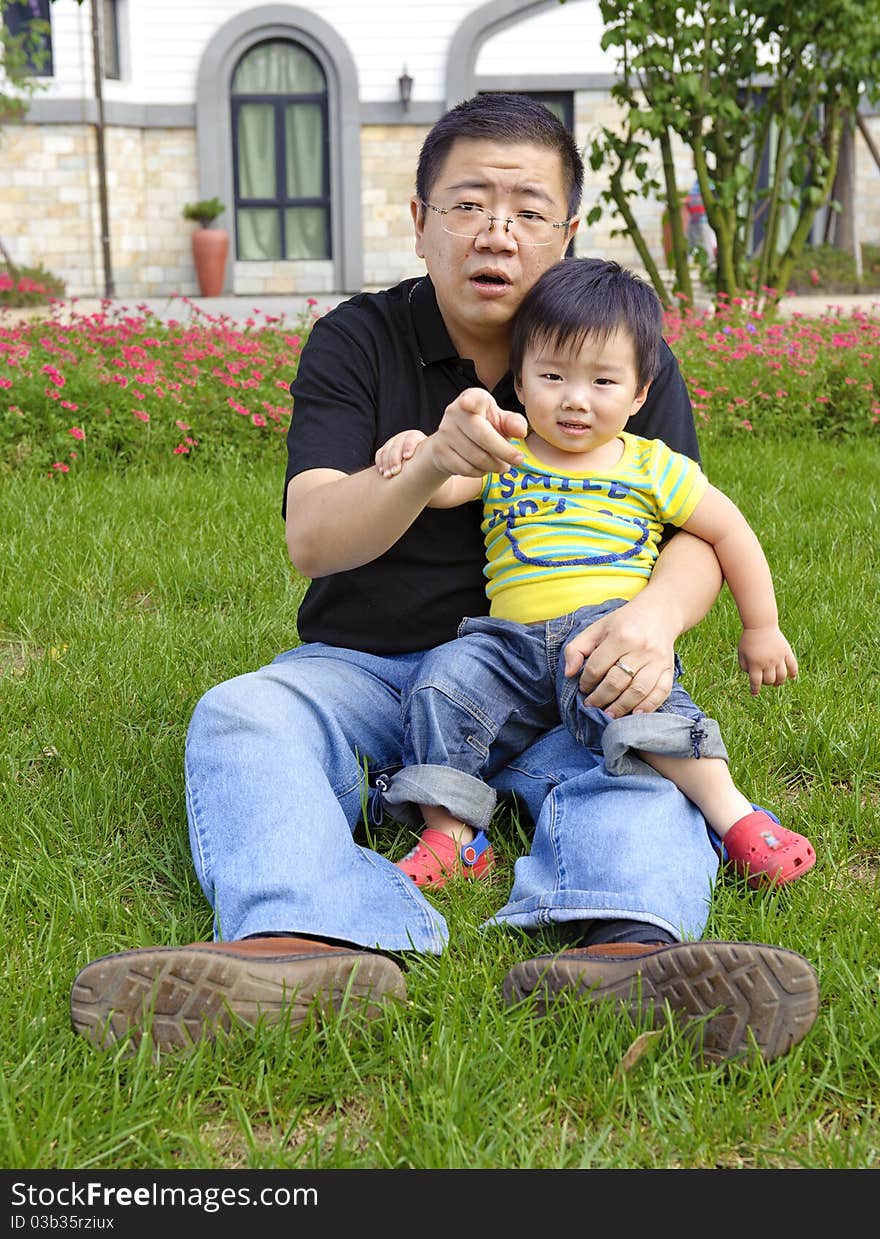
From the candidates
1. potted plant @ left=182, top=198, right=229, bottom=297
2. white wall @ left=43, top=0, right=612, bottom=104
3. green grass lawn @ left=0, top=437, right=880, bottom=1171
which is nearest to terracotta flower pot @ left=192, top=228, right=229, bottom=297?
potted plant @ left=182, top=198, right=229, bottom=297

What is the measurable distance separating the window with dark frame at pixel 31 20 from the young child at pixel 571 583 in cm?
1615

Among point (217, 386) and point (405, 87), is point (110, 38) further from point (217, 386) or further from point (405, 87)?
point (217, 386)

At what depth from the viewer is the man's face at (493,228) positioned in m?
2.46

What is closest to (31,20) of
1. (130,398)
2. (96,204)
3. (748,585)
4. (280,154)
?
(96,204)

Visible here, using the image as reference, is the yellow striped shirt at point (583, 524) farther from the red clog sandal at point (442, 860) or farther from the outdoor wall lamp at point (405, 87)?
the outdoor wall lamp at point (405, 87)

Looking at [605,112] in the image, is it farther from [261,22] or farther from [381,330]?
[381,330]

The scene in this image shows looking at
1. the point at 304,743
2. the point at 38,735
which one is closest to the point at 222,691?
the point at 304,743

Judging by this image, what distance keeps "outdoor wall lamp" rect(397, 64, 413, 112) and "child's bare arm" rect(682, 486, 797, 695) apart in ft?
52.3

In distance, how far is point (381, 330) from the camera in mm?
2688

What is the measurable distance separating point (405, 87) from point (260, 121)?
2129 mm

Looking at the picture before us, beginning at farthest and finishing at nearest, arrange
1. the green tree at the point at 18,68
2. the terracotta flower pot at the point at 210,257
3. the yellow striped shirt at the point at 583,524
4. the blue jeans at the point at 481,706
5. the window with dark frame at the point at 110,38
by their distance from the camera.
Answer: the terracotta flower pot at the point at 210,257 < the window with dark frame at the point at 110,38 < the green tree at the point at 18,68 < the yellow striped shirt at the point at 583,524 < the blue jeans at the point at 481,706

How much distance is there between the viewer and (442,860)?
2.38 meters

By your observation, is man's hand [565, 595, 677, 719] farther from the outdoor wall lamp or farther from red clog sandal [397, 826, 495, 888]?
the outdoor wall lamp

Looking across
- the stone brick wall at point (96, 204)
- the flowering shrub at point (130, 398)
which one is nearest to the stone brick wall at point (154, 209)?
the stone brick wall at point (96, 204)
